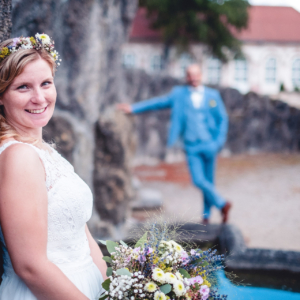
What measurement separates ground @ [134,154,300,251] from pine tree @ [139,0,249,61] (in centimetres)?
1257

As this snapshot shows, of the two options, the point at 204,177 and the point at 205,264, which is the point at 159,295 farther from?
the point at 204,177

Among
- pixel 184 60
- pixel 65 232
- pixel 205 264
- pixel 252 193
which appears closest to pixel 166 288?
pixel 205 264

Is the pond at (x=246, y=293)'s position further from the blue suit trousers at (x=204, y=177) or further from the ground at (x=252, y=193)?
the blue suit trousers at (x=204, y=177)

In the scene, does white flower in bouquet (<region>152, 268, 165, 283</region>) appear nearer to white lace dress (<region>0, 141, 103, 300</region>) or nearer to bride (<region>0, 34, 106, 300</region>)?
bride (<region>0, 34, 106, 300</region>)

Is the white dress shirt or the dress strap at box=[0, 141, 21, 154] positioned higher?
the white dress shirt

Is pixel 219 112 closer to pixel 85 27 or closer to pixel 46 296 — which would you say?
pixel 85 27

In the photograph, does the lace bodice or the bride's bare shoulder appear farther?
the lace bodice

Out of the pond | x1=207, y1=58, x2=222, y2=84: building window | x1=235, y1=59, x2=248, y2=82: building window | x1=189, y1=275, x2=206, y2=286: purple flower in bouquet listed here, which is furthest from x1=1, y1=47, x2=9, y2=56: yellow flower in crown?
x1=235, y1=59, x2=248, y2=82: building window

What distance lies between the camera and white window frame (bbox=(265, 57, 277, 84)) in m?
31.5

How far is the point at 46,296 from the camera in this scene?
1.41m

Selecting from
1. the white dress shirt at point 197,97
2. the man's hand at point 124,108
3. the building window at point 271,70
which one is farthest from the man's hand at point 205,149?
the building window at point 271,70

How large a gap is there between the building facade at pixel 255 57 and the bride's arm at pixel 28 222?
28.1 metres

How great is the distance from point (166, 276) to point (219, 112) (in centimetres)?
469

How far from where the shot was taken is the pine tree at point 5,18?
1.83 m
